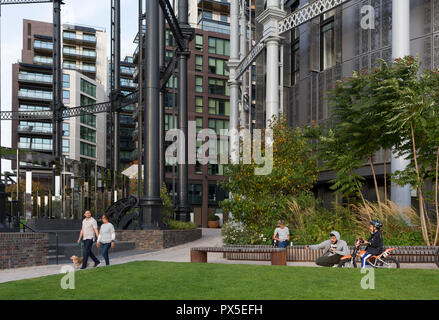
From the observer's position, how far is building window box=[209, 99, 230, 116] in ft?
237

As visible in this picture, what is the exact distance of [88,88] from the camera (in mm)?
94188

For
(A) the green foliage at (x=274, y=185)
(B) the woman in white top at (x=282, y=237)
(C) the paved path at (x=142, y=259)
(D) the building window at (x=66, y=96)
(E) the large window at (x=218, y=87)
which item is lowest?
(C) the paved path at (x=142, y=259)

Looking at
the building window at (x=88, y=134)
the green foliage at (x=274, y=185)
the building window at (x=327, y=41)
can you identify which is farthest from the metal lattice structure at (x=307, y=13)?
the building window at (x=88, y=134)

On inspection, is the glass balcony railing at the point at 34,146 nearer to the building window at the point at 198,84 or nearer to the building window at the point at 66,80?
the building window at the point at 66,80

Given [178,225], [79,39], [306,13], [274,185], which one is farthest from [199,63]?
[274,185]

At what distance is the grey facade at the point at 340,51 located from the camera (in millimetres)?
24562

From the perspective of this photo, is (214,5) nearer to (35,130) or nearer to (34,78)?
(34,78)

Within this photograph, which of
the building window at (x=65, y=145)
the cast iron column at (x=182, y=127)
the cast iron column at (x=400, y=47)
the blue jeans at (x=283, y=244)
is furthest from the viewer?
the building window at (x=65, y=145)

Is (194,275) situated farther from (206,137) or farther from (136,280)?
(206,137)

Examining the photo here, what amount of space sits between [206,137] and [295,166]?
5097 centimetres

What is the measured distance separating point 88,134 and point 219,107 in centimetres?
3118

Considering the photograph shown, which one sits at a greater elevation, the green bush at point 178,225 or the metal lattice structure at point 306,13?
the metal lattice structure at point 306,13

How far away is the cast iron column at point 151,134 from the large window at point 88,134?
71.3 metres
